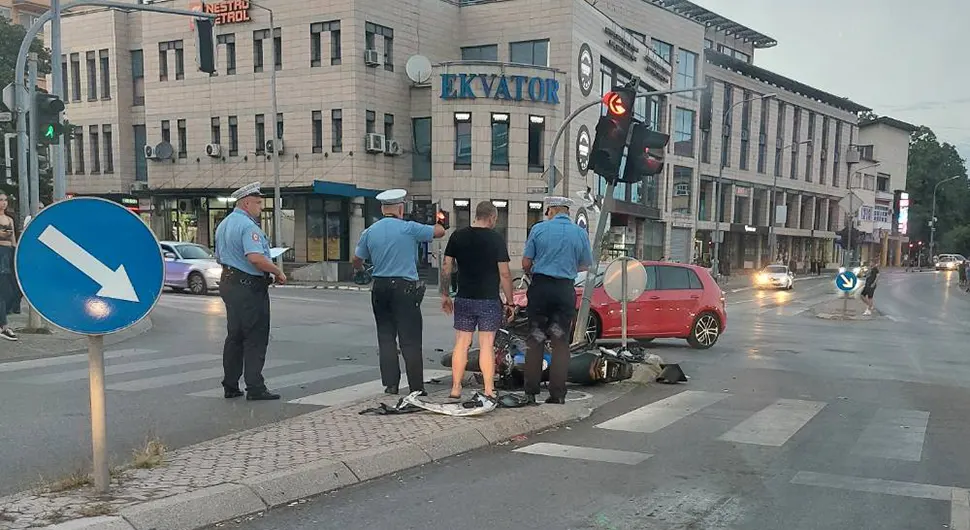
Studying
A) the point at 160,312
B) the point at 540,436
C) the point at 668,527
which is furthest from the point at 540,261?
the point at 160,312

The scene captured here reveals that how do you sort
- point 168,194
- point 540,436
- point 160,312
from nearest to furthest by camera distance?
1. point 540,436
2. point 160,312
3. point 168,194

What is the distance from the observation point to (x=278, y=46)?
34.4 meters

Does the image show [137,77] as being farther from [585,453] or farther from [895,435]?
[895,435]

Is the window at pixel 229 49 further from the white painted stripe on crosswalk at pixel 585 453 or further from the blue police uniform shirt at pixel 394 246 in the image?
the white painted stripe on crosswalk at pixel 585 453

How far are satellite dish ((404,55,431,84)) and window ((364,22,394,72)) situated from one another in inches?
35.3

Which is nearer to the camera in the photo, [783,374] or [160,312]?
[783,374]

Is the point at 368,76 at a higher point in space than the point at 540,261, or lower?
higher

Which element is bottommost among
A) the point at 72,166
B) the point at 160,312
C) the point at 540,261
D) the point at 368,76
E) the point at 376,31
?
the point at 160,312

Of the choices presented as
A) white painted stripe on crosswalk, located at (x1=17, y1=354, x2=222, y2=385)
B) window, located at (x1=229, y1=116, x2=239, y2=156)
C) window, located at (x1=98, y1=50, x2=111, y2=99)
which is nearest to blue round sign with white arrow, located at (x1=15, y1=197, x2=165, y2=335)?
white painted stripe on crosswalk, located at (x1=17, y1=354, x2=222, y2=385)

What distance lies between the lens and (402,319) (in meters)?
6.61

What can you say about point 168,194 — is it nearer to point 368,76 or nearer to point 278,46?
point 278,46

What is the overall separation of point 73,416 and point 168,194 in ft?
108

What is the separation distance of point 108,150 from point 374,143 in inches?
726

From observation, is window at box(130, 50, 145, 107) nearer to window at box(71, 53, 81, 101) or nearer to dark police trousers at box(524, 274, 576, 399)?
window at box(71, 53, 81, 101)
